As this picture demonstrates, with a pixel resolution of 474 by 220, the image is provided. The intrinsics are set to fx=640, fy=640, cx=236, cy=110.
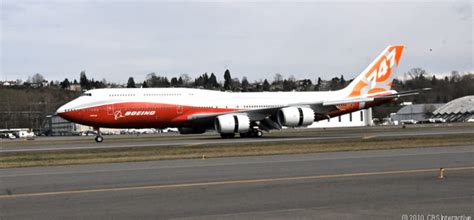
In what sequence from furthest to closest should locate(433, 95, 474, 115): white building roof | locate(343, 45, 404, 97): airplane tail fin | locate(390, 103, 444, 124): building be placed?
locate(390, 103, 444, 124): building < locate(433, 95, 474, 115): white building roof < locate(343, 45, 404, 97): airplane tail fin

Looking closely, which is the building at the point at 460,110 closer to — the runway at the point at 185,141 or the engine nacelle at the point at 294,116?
the runway at the point at 185,141

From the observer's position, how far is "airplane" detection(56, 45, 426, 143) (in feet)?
132

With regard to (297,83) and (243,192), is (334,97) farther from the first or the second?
(297,83)

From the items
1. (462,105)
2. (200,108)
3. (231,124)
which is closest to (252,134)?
(231,124)

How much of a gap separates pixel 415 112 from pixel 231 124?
4527 inches

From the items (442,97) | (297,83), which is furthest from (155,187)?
(297,83)

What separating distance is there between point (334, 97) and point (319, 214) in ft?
121

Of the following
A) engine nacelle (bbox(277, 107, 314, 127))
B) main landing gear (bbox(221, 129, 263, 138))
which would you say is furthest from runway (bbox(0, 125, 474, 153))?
engine nacelle (bbox(277, 107, 314, 127))

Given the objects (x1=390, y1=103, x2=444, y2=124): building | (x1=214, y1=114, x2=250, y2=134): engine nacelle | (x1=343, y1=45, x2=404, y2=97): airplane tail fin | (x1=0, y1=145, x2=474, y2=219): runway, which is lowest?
(x1=390, y1=103, x2=444, y2=124): building

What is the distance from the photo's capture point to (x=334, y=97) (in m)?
46.5

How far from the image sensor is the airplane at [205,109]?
40.4 meters

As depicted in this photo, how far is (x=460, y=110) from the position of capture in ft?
401

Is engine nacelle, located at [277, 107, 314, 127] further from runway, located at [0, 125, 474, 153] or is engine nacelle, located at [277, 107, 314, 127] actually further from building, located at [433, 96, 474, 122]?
building, located at [433, 96, 474, 122]

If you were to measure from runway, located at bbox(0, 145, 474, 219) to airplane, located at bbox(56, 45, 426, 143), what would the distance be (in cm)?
2023
